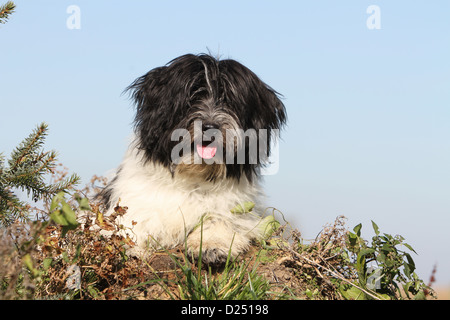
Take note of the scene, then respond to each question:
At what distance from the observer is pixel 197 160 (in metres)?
3.83

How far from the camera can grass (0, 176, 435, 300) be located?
3092 millimetres

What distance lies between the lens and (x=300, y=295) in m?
3.49

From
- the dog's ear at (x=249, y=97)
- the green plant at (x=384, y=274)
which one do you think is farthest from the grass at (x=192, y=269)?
the dog's ear at (x=249, y=97)

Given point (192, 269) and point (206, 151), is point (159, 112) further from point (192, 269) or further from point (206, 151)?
point (192, 269)

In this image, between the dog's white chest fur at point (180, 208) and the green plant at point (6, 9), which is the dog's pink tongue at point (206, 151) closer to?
the dog's white chest fur at point (180, 208)

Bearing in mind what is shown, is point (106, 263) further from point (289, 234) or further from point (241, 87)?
point (241, 87)

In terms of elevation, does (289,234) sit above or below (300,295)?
above

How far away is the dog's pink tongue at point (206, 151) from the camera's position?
150 inches

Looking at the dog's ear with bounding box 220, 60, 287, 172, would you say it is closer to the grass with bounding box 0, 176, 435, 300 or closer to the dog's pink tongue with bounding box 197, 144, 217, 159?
the dog's pink tongue with bounding box 197, 144, 217, 159

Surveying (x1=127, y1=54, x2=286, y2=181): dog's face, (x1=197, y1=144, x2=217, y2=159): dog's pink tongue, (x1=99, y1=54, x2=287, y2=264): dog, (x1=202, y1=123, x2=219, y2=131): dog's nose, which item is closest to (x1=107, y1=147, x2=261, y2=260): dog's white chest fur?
(x1=99, y1=54, x2=287, y2=264): dog

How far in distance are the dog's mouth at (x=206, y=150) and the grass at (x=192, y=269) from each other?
0.72 m

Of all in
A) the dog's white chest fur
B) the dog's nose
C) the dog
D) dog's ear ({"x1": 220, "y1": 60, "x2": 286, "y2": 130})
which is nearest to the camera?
the dog's nose
